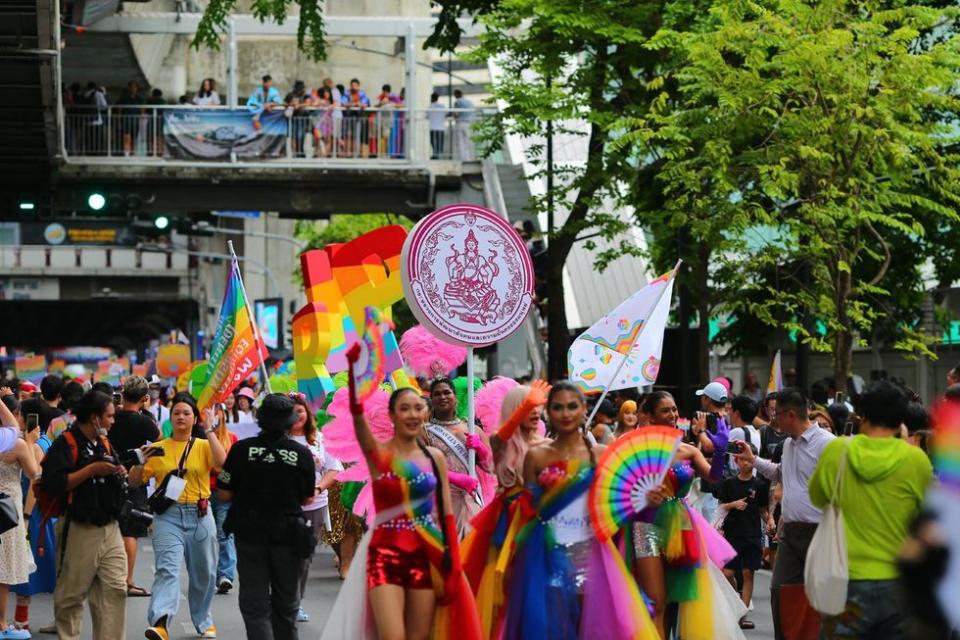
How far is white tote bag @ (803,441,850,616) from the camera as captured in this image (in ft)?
24.5

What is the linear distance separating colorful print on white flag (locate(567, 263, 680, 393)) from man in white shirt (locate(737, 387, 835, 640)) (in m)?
2.13

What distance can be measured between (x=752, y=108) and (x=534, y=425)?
380 inches

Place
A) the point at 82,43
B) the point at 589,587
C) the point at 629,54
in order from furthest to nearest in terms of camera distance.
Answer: the point at 82,43 < the point at 629,54 < the point at 589,587

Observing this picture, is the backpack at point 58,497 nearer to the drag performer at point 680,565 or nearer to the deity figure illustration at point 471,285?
the deity figure illustration at point 471,285

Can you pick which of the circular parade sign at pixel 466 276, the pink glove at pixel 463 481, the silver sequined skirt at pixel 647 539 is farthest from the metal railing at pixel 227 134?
the silver sequined skirt at pixel 647 539

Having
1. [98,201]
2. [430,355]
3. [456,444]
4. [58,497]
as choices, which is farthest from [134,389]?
[98,201]

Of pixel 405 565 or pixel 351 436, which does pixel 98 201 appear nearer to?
pixel 351 436

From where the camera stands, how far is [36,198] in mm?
32750

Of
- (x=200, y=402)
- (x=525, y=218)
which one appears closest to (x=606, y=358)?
(x=200, y=402)

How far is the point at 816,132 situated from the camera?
58.3ft

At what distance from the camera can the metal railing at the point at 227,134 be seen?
33.4 m

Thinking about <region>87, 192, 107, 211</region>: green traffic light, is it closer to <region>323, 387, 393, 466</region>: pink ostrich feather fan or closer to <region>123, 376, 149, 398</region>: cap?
<region>123, 376, 149, 398</region>: cap

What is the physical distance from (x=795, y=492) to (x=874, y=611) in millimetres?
2641

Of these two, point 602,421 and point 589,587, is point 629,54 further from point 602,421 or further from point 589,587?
point 589,587
